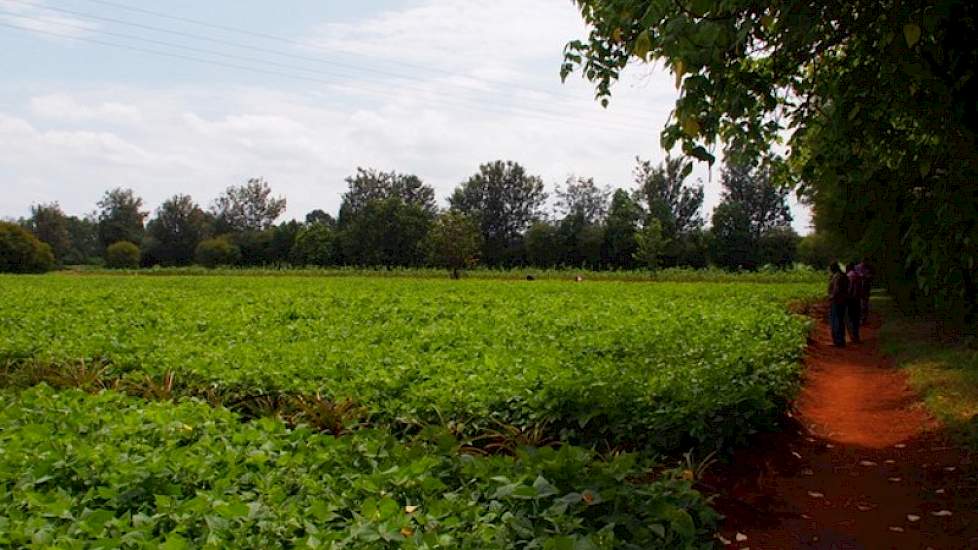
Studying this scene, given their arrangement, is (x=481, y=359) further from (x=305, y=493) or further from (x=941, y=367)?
(x=941, y=367)

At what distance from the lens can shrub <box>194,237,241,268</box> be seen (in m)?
67.4

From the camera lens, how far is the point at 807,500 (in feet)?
20.3

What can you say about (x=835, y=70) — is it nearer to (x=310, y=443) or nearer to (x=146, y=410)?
(x=310, y=443)

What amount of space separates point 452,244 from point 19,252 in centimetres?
3132

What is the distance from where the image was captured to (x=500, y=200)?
79.3 metres

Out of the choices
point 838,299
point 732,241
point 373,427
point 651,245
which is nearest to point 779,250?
point 732,241

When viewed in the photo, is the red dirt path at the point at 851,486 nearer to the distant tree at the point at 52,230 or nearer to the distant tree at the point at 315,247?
the distant tree at the point at 315,247

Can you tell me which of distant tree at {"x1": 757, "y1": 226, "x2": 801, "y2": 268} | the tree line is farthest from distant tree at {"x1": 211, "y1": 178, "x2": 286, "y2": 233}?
distant tree at {"x1": 757, "y1": 226, "x2": 801, "y2": 268}

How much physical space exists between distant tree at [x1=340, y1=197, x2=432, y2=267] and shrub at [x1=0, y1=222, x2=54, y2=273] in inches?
927

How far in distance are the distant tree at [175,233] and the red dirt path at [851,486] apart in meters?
73.6

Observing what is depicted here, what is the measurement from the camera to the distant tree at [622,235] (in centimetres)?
6222

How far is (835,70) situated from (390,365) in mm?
5584

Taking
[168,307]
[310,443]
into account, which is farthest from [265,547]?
[168,307]

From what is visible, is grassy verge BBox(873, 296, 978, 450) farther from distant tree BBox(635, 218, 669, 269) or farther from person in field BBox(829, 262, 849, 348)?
distant tree BBox(635, 218, 669, 269)
